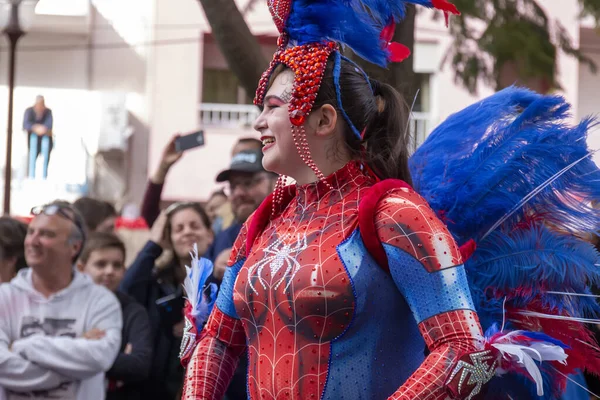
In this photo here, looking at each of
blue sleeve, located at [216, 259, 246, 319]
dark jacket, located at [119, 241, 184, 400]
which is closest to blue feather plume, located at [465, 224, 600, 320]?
blue sleeve, located at [216, 259, 246, 319]

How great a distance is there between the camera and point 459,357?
240 centimetres

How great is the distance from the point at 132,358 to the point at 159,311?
472 millimetres

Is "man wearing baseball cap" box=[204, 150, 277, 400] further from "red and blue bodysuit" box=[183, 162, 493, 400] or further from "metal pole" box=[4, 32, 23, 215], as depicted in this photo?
"metal pole" box=[4, 32, 23, 215]

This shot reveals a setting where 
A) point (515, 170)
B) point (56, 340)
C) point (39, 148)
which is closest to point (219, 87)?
point (39, 148)

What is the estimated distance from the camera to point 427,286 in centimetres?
247

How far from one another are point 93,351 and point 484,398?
214 centimetres

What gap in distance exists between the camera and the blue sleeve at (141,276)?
5.47 meters

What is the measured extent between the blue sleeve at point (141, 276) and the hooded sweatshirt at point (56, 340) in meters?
0.65

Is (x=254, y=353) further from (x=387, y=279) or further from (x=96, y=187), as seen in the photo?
(x=96, y=187)

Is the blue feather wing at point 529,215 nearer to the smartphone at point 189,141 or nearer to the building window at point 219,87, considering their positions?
the smartphone at point 189,141

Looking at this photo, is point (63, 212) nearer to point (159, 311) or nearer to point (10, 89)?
point (159, 311)

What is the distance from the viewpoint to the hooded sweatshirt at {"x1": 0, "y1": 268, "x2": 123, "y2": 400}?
4.41m

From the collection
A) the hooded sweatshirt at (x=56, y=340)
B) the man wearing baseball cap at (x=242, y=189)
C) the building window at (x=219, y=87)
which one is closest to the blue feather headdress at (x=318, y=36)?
the hooded sweatshirt at (x=56, y=340)

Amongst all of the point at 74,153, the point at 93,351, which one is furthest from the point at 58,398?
the point at 74,153
